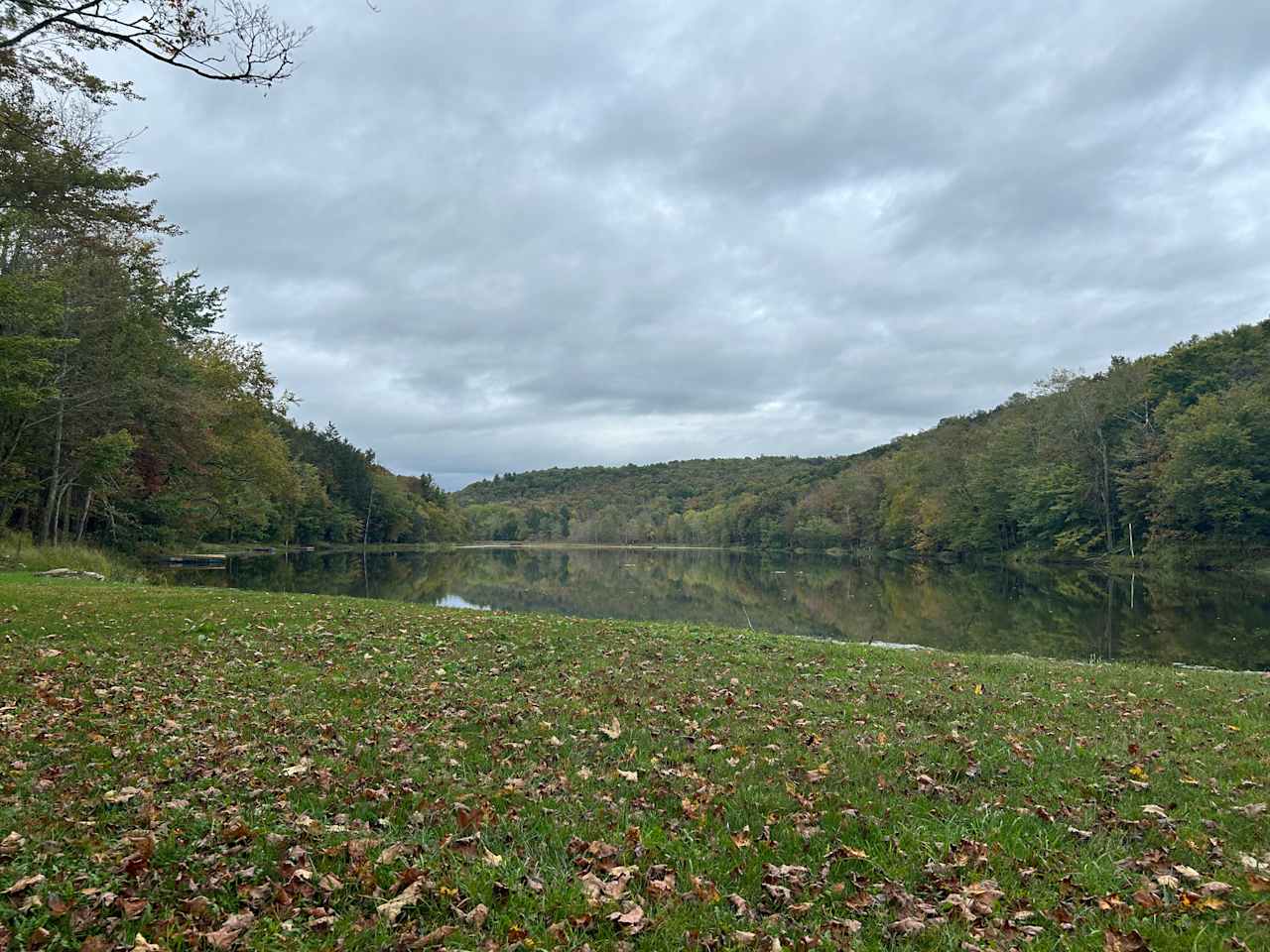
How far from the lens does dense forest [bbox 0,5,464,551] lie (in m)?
17.1

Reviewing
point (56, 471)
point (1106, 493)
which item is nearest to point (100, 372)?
point (56, 471)

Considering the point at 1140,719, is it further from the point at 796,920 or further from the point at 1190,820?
the point at 796,920

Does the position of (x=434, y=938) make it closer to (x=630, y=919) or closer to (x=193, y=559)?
(x=630, y=919)

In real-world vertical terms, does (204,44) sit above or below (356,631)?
above

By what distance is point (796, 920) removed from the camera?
3.79 m

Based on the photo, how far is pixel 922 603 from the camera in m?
33.8

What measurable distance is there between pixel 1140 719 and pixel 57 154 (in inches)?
955

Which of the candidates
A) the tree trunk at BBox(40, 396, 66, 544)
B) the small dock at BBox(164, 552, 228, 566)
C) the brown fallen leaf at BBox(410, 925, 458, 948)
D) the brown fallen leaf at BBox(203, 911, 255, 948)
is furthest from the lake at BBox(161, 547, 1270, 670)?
the brown fallen leaf at BBox(203, 911, 255, 948)

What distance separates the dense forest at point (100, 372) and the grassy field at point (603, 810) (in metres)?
7.12

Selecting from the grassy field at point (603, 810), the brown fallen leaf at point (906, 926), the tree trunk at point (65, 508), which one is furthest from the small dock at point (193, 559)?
the brown fallen leaf at point (906, 926)

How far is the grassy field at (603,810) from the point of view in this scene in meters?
3.69

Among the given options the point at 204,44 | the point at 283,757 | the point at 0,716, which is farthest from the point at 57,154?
the point at 283,757

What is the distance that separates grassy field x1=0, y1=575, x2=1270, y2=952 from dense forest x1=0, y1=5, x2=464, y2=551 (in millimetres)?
7119

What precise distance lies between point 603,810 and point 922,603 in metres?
32.1
